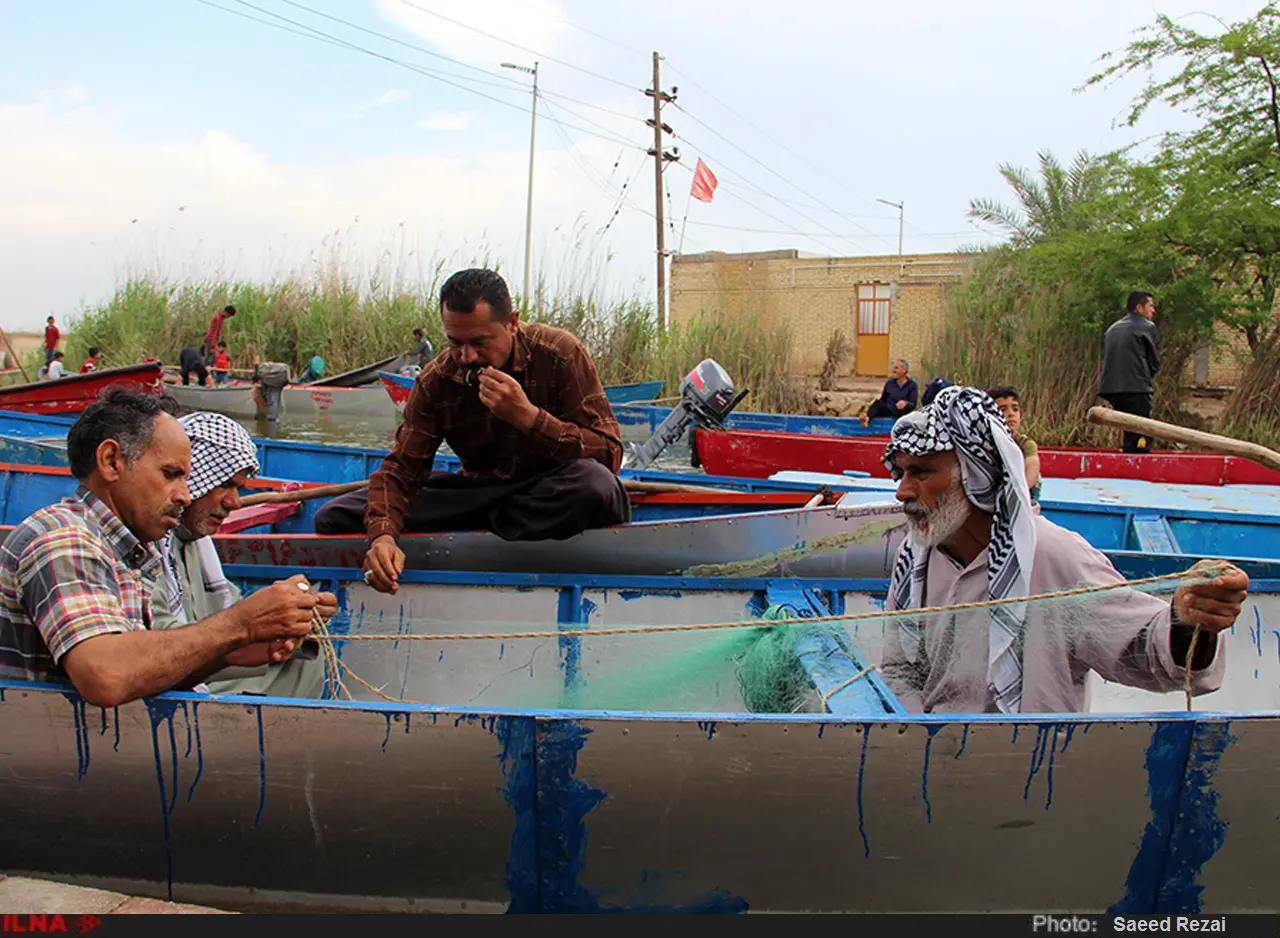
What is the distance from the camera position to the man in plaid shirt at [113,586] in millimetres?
2184

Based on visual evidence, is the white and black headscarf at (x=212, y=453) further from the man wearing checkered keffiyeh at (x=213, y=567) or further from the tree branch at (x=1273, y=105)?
the tree branch at (x=1273, y=105)

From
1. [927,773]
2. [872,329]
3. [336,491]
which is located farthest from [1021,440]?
[872,329]

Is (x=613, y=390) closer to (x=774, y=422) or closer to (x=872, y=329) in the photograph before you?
(x=774, y=422)

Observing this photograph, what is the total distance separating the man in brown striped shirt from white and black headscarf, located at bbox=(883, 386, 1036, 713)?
1.85m

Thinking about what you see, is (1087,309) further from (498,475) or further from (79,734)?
(79,734)

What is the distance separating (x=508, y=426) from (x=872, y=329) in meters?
21.9

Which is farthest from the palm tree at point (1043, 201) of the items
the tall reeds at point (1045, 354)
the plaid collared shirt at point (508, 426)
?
the plaid collared shirt at point (508, 426)

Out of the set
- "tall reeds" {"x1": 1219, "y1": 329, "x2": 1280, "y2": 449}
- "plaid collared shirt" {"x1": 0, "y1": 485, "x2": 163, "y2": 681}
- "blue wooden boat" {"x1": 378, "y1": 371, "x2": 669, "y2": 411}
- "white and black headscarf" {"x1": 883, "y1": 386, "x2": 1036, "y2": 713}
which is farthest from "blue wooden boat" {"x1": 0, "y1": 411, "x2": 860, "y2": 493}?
"tall reeds" {"x1": 1219, "y1": 329, "x2": 1280, "y2": 449}

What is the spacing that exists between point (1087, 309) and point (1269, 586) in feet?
31.5

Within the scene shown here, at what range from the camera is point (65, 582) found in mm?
2180

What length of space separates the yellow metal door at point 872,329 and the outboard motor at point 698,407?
57.4ft

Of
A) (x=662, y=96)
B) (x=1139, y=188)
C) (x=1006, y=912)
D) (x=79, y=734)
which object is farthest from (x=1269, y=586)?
(x=662, y=96)

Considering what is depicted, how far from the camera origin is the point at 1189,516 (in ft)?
17.7

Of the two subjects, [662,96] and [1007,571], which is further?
[662,96]
